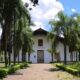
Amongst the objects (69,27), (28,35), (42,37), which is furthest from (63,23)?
(42,37)

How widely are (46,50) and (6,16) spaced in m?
46.5

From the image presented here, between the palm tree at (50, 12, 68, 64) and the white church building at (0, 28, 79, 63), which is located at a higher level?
the palm tree at (50, 12, 68, 64)

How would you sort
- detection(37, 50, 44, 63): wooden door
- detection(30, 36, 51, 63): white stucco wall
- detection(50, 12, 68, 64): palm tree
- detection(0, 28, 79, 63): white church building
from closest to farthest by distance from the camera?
detection(50, 12, 68, 64): palm tree, detection(0, 28, 79, 63): white church building, detection(30, 36, 51, 63): white stucco wall, detection(37, 50, 44, 63): wooden door

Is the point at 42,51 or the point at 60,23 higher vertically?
the point at 60,23

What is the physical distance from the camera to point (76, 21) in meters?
48.8

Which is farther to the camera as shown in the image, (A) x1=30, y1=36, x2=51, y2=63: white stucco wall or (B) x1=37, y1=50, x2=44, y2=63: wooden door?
(B) x1=37, y1=50, x2=44, y2=63: wooden door

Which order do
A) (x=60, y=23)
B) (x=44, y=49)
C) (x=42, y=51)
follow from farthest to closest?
(x=42, y=51) < (x=44, y=49) < (x=60, y=23)

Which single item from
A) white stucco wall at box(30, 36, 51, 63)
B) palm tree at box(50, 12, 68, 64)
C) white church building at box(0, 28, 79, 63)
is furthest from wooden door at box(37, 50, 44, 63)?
palm tree at box(50, 12, 68, 64)

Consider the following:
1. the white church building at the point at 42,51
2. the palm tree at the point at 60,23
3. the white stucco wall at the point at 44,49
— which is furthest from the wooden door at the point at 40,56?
the palm tree at the point at 60,23

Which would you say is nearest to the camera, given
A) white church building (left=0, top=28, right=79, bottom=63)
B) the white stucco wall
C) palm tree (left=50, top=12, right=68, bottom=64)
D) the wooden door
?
palm tree (left=50, top=12, right=68, bottom=64)

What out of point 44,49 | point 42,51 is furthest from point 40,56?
point 44,49

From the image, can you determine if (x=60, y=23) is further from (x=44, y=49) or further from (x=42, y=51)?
(x=42, y=51)

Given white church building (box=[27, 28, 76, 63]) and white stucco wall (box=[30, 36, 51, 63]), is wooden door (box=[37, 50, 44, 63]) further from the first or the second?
white stucco wall (box=[30, 36, 51, 63])

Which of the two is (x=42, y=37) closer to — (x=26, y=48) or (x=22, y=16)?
(x=26, y=48)
